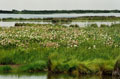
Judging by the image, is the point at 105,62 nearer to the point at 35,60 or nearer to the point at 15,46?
the point at 35,60

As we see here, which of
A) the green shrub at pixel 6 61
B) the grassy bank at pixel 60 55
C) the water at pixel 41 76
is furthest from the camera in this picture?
the green shrub at pixel 6 61

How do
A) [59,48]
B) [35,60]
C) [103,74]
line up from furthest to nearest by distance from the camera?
[59,48] < [35,60] < [103,74]

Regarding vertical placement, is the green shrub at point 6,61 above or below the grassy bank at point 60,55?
below

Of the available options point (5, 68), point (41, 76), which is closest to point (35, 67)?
point (5, 68)

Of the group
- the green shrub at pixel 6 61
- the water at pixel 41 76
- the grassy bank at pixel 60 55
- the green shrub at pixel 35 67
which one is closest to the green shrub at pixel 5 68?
the grassy bank at pixel 60 55

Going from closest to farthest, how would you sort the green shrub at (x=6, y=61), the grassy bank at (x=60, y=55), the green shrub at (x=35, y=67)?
1. the grassy bank at (x=60, y=55)
2. the green shrub at (x=35, y=67)
3. the green shrub at (x=6, y=61)

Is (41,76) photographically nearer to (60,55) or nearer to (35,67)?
(35,67)

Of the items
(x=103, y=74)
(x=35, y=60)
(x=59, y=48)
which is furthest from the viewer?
(x=59, y=48)

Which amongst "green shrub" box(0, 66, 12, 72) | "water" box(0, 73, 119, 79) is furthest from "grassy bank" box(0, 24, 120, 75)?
"water" box(0, 73, 119, 79)

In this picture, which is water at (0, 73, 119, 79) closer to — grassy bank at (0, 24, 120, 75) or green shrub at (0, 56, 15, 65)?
grassy bank at (0, 24, 120, 75)

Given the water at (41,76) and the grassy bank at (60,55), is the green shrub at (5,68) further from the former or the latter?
the water at (41,76)

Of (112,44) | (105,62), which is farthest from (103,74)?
(112,44)

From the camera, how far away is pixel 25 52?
2298 cm

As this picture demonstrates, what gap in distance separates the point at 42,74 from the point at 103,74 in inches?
93.5
